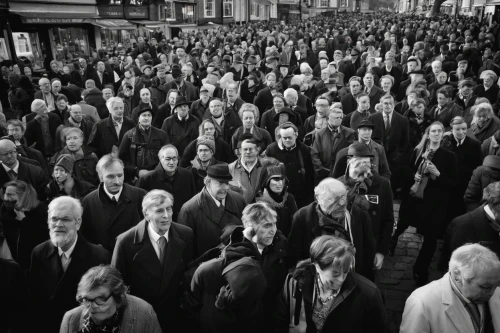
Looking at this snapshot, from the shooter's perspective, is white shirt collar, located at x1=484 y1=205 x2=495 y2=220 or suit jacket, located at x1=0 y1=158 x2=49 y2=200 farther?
suit jacket, located at x1=0 y1=158 x2=49 y2=200

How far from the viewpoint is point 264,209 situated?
3.30m

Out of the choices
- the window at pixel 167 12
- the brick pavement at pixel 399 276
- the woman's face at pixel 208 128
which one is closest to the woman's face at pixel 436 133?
the brick pavement at pixel 399 276

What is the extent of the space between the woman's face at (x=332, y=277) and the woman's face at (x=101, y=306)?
1.39 m

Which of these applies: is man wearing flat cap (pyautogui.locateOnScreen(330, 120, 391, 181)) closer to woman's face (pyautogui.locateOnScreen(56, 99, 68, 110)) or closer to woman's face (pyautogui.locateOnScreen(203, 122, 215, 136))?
woman's face (pyautogui.locateOnScreen(203, 122, 215, 136))

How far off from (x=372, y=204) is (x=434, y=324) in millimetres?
1754

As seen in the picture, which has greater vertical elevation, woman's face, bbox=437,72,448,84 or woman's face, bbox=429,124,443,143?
woman's face, bbox=437,72,448,84

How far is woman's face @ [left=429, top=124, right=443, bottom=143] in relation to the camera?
5.24 m

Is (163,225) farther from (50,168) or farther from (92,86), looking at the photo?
(92,86)

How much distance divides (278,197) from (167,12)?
111ft

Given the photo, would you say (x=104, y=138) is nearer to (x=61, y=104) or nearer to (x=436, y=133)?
(x=61, y=104)

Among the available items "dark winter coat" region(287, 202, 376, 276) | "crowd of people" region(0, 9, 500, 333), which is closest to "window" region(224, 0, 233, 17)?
"crowd of people" region(0, 9, 500, 333)

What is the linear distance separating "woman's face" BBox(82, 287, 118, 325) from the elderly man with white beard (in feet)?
3.03

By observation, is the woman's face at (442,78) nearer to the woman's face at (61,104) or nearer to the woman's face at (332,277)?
the woman's face at (332,277)

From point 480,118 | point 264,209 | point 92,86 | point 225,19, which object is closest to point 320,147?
point 480,118
